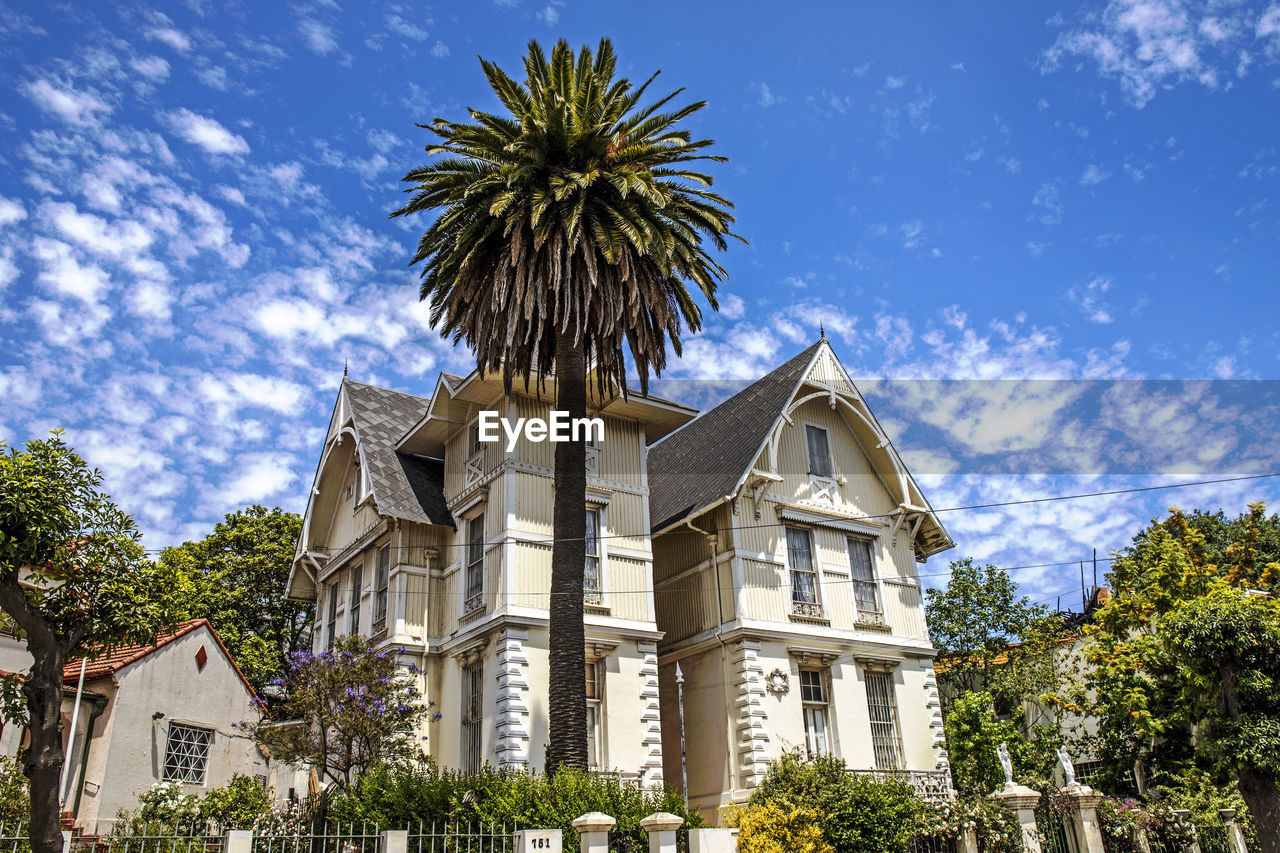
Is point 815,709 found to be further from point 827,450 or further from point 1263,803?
point 1263,803

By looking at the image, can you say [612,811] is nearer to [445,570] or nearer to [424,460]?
[445,570]

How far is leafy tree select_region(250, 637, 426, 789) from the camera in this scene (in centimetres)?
2170

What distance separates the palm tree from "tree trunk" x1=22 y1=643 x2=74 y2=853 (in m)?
9.46

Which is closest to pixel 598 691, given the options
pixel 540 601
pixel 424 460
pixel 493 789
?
pixel 540 601

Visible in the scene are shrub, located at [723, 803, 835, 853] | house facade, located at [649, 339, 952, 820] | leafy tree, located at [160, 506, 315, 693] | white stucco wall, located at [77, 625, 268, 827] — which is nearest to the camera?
shrub, located at [723, 803, 835, 853]

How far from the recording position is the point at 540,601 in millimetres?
23766

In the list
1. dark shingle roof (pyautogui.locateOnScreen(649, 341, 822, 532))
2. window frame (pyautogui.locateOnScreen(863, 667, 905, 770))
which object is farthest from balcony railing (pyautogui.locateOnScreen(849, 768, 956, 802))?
dark shingle roof (pyautogui.locateOnScreen(649, 341, 822, 532))

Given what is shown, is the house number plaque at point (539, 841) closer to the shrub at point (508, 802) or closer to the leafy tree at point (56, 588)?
the shrub at point (508, 802)

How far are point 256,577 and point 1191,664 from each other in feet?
109

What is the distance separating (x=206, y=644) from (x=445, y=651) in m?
7.36

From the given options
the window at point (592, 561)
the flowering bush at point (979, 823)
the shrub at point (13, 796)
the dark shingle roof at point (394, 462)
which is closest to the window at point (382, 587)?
the dark shingle roof at point (394, 462)

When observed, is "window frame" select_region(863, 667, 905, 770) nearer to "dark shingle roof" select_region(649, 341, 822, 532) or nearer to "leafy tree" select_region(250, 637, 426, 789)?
"dark shingle roof" select_region(649, 341, 822, 532)

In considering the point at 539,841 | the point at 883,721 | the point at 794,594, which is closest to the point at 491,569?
the point at 794,594

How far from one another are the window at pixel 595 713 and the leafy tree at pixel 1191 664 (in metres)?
12.9
